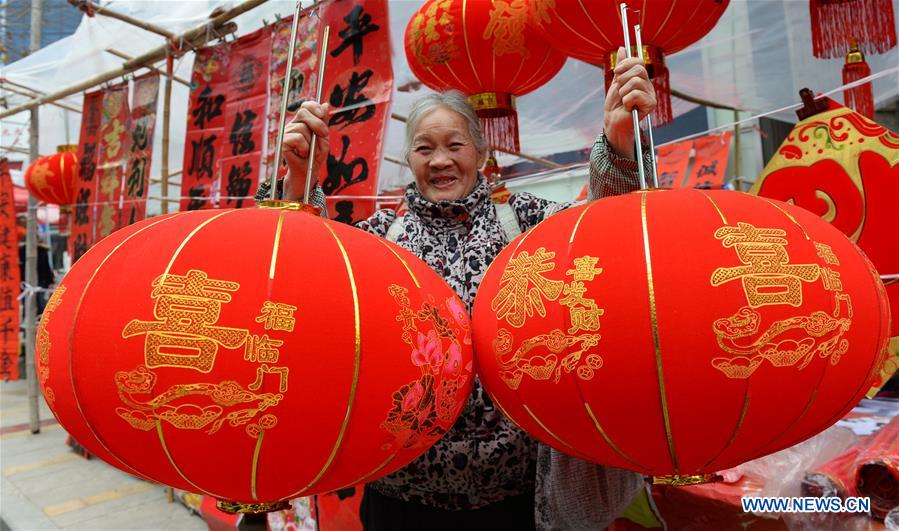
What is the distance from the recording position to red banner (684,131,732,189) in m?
4.47

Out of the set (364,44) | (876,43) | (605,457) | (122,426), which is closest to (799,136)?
(876,43)

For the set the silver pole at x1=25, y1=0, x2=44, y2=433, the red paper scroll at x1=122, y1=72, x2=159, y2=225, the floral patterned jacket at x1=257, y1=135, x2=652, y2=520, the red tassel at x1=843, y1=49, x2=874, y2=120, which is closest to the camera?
the floral patterned jacket at x1=257, y1=135, x2=652, y2=520

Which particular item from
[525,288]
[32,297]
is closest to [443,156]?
[525,288]

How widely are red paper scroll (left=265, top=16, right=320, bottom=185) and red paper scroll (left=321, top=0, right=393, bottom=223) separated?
0.73ft

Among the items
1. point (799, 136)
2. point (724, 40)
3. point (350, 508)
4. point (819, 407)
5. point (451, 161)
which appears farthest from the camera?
point (724, 40)

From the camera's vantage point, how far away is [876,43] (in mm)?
2244

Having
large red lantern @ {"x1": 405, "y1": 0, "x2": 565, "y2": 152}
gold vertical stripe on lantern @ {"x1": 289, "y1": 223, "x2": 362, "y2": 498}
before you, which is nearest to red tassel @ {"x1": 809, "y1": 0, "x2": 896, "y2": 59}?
large red lantern @ {"x1": 405, "y1": 0, "x2": 565, "y2": 152}

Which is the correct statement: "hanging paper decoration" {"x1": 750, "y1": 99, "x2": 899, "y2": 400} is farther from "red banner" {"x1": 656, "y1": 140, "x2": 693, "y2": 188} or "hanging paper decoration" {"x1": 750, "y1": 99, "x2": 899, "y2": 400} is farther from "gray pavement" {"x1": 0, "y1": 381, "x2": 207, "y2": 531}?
"gray pavement" {"x1": 0, "y1": 381, "x2": 207, "y2": 531}

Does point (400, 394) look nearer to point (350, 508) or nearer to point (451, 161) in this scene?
point (451, 161)

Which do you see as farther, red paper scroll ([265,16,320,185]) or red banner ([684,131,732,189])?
red banner ([684,131,732,189])

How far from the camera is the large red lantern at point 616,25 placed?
77.4 inches

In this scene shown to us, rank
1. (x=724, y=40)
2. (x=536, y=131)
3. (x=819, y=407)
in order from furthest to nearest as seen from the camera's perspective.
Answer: (x=536, y=131) < (x=724, y=40) < (x=819, y=407)

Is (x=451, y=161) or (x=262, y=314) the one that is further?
(x=451, y=161)

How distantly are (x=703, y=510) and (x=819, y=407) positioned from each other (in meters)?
1.28
